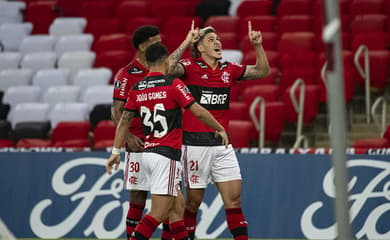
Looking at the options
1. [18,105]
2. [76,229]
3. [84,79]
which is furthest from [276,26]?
[76,229]

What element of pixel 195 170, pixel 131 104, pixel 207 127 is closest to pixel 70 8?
pixel 207 127

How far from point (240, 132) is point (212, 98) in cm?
414

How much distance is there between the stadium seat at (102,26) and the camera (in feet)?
58.8

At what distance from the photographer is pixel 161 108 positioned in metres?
8.38

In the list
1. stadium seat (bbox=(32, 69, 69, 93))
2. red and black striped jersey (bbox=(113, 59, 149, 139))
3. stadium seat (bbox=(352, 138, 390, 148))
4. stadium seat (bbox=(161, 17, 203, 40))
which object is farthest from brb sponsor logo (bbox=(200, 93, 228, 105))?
stadium seat (bbox=(32, 69, 69, 93))

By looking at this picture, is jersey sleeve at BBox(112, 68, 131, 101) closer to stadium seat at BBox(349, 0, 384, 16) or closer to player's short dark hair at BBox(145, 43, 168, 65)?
player's short dark hair at BBox(145, 43, 168, 65)

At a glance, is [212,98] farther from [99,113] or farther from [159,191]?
[99,113]

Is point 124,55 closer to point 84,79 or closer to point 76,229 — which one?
point 84,79

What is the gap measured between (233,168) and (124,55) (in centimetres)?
793

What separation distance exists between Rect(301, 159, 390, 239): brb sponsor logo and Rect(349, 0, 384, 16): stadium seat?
4.72 metres

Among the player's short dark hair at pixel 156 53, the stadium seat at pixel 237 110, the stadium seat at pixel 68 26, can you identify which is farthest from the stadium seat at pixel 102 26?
the player's short dark hair at pixel 156 53

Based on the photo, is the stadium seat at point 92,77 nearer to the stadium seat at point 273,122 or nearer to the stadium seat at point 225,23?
the stadium seat at point 225,23

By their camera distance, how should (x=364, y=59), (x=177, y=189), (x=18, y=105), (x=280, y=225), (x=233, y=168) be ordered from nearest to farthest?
(x=177, y=189)
(x=233, y=168)
(x=280, y=225)
(x=364, y=59)
(x=18, y=105)

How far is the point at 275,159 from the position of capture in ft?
38.8
